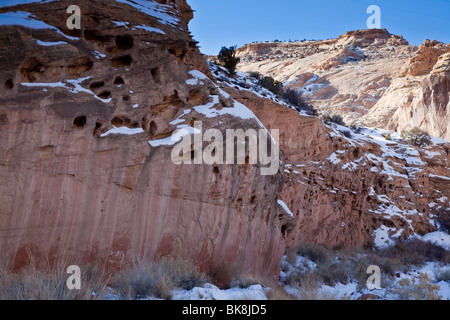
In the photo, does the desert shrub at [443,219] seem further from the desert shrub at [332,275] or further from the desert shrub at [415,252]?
the desert shrub at [332,275]

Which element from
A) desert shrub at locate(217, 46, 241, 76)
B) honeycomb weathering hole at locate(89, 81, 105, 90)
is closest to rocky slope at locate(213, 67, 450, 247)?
desert shrub at locate(217, 46, 241, 76)

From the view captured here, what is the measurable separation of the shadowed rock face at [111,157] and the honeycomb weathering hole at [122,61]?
2cm

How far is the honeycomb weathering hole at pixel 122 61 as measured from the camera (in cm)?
757

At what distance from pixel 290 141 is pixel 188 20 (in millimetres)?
8206

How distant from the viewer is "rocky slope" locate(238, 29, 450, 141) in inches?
1240

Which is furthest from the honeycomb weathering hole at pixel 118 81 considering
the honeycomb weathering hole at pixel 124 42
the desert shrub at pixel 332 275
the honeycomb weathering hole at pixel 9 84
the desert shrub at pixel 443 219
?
the desert shrub at pixel 443 219

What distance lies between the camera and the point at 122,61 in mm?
7680

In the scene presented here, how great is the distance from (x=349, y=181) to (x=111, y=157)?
1522 centimetres

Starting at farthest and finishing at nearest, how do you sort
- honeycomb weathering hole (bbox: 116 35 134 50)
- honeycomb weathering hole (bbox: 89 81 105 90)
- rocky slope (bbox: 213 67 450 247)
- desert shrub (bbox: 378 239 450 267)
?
rocky slope (bbox: 213 67 450 247) < desert shrub (bbox: 378 239 450 267) < honeycomb weathering hole (bbox: 116 35 134 50) < honeycomb weathering hole (bbox: 89 81 105 90)

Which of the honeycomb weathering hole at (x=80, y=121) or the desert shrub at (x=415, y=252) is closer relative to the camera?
the honeycomb weathering hole at (x=80, y=121)

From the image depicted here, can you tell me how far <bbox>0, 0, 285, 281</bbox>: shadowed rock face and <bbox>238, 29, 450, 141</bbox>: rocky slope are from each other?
28365mm

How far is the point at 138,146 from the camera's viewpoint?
677 cm

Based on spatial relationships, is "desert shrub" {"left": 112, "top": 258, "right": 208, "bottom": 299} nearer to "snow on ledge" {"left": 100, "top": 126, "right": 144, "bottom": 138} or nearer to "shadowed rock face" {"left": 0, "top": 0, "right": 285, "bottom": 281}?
"shadowed rock face" {"left": 0, "top": 0, "right": 285, "bottom": 281}

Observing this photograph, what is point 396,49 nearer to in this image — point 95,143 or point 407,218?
point 407,218
